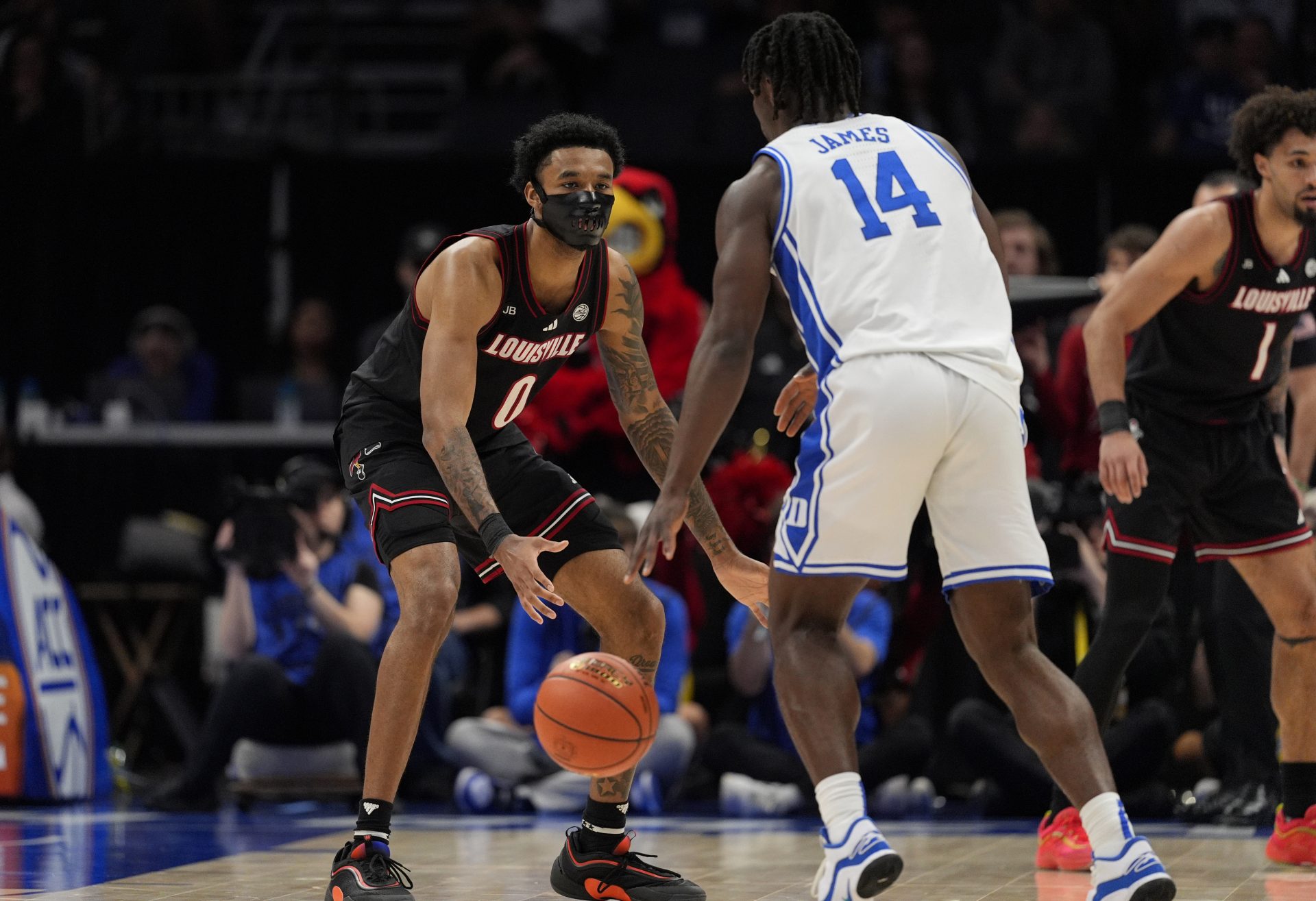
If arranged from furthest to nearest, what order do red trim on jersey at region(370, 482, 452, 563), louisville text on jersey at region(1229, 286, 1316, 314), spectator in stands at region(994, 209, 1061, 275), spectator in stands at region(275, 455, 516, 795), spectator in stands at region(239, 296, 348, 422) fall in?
spectator in stands at region(239, 296, 348, 422) < spectator in stands at region(994, 209, 1061, 275) < spectator in stands at region(275, 455, 516, 795) < louisville text on jersey at region(1229, 286, 1316, 314) < red trim on jersey at region(370, 482, 452, 563)

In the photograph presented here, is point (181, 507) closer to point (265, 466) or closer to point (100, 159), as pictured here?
point (265, 466)

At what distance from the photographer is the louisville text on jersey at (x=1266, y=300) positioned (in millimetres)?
5309

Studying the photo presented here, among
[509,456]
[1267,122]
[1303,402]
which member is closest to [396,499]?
[509,456]

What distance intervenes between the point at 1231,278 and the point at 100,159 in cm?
781

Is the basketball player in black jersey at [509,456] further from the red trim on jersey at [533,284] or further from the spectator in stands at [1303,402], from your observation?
the spectator in stands at [1303,402]

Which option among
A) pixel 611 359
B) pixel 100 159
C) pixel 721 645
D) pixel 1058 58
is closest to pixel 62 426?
pixel 100 159

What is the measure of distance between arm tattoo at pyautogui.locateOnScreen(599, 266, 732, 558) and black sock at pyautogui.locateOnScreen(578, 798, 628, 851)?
2.69ft

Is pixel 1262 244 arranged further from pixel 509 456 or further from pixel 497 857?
pixel 497 857

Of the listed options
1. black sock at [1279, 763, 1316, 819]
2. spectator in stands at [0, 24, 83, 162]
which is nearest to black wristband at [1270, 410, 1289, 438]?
black sock at [1279, 763, 1316, 819]

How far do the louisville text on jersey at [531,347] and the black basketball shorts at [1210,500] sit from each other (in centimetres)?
171

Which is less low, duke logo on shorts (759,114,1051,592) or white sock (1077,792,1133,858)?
duke logo on shorts (759,114,1051,592)

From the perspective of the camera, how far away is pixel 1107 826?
12.0 feet

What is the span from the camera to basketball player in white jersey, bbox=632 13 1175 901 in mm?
3666

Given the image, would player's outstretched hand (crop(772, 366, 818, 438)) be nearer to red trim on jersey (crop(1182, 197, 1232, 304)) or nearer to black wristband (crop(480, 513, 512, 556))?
black wristband (crop(480, 513, 512, 556))
